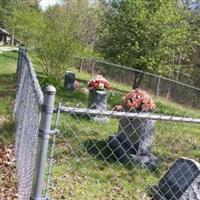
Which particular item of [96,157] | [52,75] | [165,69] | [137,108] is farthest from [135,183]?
[165,69]

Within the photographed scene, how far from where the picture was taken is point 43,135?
3.05m

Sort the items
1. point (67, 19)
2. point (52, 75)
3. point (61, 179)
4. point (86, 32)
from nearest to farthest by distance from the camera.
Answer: point (61, 179) < point (52, 75) < point (67, 19) < point (86, 32)

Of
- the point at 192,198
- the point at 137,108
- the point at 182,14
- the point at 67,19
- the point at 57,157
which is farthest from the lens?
the point at 182,14

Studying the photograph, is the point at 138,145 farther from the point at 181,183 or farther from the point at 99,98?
the point at 99,98

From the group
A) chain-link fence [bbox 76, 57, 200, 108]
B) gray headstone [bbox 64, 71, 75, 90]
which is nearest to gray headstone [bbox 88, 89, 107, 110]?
gray headstone [bbox 64, 71, 75, 90]

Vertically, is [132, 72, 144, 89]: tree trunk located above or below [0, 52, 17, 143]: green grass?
below

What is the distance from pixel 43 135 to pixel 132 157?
15.9 ft

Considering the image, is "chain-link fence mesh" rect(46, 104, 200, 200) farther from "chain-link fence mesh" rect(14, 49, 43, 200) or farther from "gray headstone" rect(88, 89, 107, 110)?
"gray headstone" rect(88, 89, 107, 110)

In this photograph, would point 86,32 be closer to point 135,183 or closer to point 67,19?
point 67,19

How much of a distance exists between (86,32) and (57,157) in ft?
134

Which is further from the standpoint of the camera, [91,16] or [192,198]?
[91,16]

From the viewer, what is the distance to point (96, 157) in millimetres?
7809

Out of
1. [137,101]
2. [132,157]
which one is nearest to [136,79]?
[137,101]

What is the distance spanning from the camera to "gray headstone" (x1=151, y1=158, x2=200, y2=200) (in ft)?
18.2
